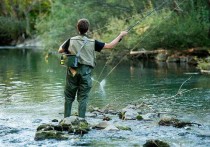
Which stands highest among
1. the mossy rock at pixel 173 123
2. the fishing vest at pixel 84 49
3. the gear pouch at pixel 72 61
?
the fishing vest at pixel 84 49

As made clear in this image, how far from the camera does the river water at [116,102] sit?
8.76m

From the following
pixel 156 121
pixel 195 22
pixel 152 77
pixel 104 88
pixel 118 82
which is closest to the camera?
pixel 156 121

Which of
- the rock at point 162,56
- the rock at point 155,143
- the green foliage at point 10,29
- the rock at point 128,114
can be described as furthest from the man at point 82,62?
the green foliage at point 10,29

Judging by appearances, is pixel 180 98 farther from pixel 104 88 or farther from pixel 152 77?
pixel 152 77

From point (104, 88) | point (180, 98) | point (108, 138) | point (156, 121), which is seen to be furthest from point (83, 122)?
point (104, 88)

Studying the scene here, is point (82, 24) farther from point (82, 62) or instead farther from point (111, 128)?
point (111, 128)

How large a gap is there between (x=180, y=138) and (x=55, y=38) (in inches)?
1018

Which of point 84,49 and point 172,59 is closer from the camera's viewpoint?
point 84,49

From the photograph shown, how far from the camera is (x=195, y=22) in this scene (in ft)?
92.3

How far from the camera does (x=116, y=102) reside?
13531 mm

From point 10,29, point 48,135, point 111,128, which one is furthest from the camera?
point 10,29

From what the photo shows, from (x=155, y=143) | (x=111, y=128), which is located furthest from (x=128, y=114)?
(x=155, y=143)

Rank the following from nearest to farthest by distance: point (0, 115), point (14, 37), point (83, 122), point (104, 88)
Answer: point (83, 122) < point (0, 115) < point (104, 88) < point (14, 37)

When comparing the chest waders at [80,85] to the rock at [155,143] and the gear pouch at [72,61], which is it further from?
the rock at [155,143]
